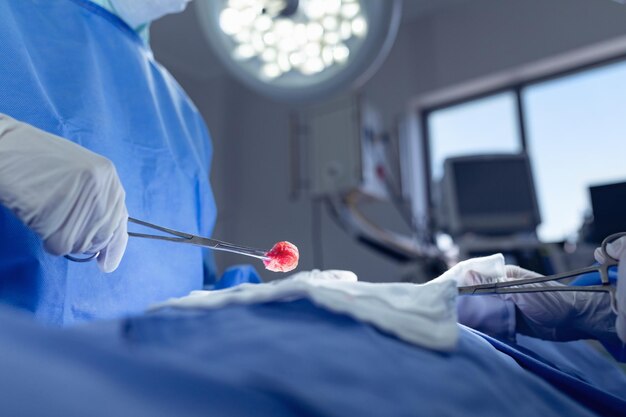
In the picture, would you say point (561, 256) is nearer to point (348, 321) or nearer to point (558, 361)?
point (558, 361)

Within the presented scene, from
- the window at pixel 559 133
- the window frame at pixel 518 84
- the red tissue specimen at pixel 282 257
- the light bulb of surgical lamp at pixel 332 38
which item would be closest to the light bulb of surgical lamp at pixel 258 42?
the light bulb of surgical lamp at pixel 332 38

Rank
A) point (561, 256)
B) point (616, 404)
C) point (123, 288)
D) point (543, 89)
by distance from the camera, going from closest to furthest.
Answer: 1. point (616, 404)
2. point (123, 288)
3. point (561, 256)
4. point (543, 89)

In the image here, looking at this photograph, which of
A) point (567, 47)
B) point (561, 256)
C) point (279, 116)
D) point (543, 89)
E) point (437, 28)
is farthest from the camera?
point (279, 116)

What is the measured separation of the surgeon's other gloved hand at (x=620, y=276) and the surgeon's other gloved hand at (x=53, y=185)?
1.81 ft

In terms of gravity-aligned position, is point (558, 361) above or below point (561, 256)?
below

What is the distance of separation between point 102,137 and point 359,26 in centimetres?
49

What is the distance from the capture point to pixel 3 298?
0.64 m

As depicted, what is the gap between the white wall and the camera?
3.25 metres

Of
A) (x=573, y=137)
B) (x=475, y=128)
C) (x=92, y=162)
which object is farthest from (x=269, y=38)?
(x=475, y=128)

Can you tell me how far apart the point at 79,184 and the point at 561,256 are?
2025mm

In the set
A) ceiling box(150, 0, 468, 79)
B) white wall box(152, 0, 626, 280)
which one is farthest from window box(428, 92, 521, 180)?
ceiling box(150, 0, 468, 79)

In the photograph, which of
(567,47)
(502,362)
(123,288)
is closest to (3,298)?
(123,288)

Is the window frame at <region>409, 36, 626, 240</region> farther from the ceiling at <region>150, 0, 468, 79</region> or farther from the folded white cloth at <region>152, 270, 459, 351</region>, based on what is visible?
the folded white cloth at <region>152, 270, 459, 351</region>

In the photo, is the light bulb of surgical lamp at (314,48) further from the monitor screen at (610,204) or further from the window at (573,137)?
the window at (573,137)
